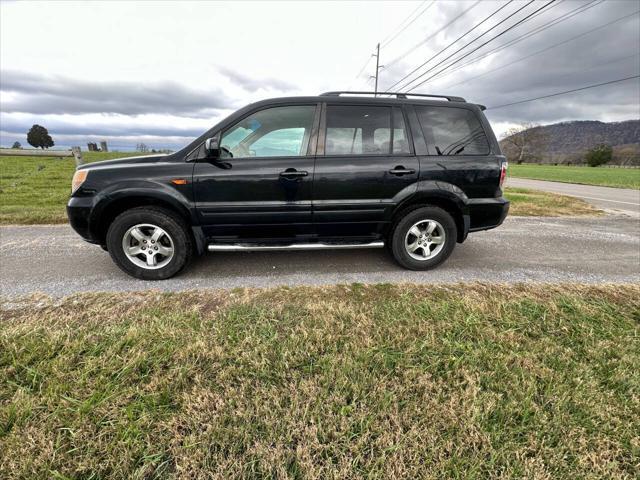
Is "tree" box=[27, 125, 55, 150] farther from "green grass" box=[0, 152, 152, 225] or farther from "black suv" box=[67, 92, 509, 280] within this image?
"black suv" box=[67, 92, 509, 280]

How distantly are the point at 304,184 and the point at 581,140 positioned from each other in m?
205

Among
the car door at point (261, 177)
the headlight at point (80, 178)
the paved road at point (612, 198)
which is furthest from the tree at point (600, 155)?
the headlight at point (80, 178)

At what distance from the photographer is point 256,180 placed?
323cm

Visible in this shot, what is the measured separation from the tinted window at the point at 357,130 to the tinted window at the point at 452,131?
0.45m

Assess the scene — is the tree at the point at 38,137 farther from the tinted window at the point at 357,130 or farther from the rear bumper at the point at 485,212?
the rear bumper at the point at 485,212

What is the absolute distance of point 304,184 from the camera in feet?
10.8

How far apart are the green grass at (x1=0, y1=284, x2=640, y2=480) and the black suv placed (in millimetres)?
878

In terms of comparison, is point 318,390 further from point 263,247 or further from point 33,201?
point 33,201

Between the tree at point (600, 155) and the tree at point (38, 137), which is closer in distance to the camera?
the tree at point (38, 137)

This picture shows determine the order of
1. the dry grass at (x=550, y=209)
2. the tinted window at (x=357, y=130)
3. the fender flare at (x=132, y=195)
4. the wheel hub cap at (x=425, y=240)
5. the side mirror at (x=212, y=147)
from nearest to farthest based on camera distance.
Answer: the side mirror at (x=212, y=147) → the fender flare at (x=132, y=195) → the tinted window at (x=357, y=130) → the wheel hub cap at (x=425, y=240) → the dry grass at (x=550, y=209)

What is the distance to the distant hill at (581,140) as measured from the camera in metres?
76.8

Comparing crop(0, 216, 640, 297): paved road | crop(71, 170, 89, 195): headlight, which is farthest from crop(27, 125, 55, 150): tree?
crop(71, 170, 89, 195): headlight

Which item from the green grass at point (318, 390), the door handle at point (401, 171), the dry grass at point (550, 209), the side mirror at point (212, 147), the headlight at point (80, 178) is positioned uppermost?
the side mirror at point (212, 147)

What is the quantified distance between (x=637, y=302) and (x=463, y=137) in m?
2.33
